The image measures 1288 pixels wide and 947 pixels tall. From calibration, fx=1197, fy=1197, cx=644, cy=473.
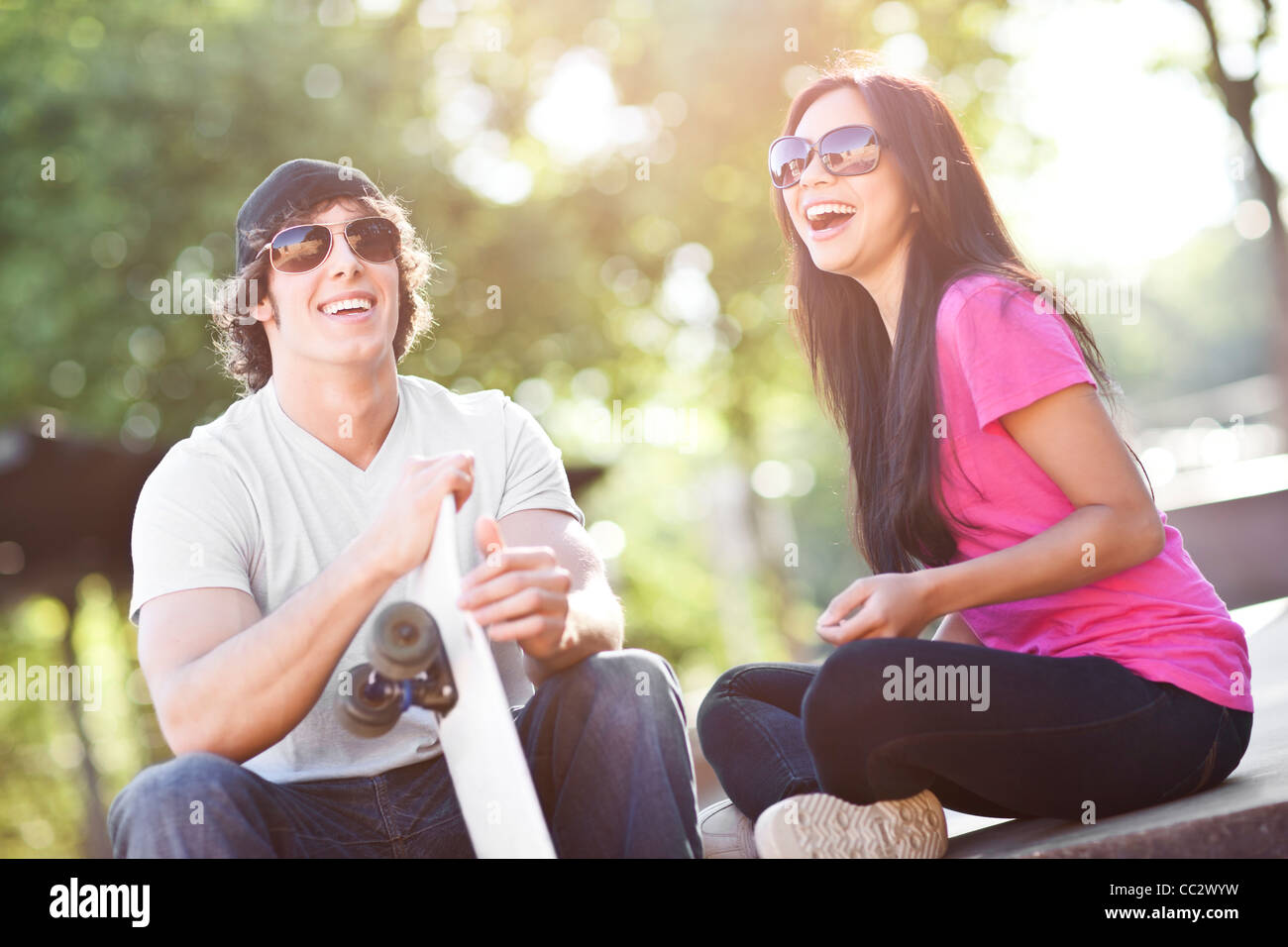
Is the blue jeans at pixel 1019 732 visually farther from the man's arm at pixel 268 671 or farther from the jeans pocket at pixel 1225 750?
the man's arm at pixel 268 671

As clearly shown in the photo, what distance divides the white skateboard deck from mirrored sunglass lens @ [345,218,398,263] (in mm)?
1020

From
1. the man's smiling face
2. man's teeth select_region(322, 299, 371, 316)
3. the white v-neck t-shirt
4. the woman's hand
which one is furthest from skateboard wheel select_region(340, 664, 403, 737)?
man's teeth select_region(322, 299, 371, 316)

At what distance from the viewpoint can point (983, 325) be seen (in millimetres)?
2447

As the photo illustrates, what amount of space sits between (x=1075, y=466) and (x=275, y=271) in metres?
1.92

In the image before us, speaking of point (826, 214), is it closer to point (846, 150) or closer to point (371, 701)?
point (846, 150)

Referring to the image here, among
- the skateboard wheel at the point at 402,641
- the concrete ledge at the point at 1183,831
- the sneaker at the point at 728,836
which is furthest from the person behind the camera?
the sneaker at the point at 728,836

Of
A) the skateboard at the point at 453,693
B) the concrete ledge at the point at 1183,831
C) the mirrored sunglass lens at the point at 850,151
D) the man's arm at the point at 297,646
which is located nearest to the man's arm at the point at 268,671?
the man's arm at the point at 297,646

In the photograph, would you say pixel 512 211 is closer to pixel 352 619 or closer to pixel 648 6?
pixel 648 6

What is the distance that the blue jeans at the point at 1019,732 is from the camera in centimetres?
231

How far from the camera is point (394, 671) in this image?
2039 millimetres

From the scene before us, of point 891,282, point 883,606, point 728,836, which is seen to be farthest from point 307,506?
point 891,282

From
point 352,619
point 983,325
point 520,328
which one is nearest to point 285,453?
point 352,619

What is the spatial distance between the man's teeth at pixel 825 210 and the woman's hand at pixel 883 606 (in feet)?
3.26

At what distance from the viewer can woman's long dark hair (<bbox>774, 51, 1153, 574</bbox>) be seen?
2600 mm
